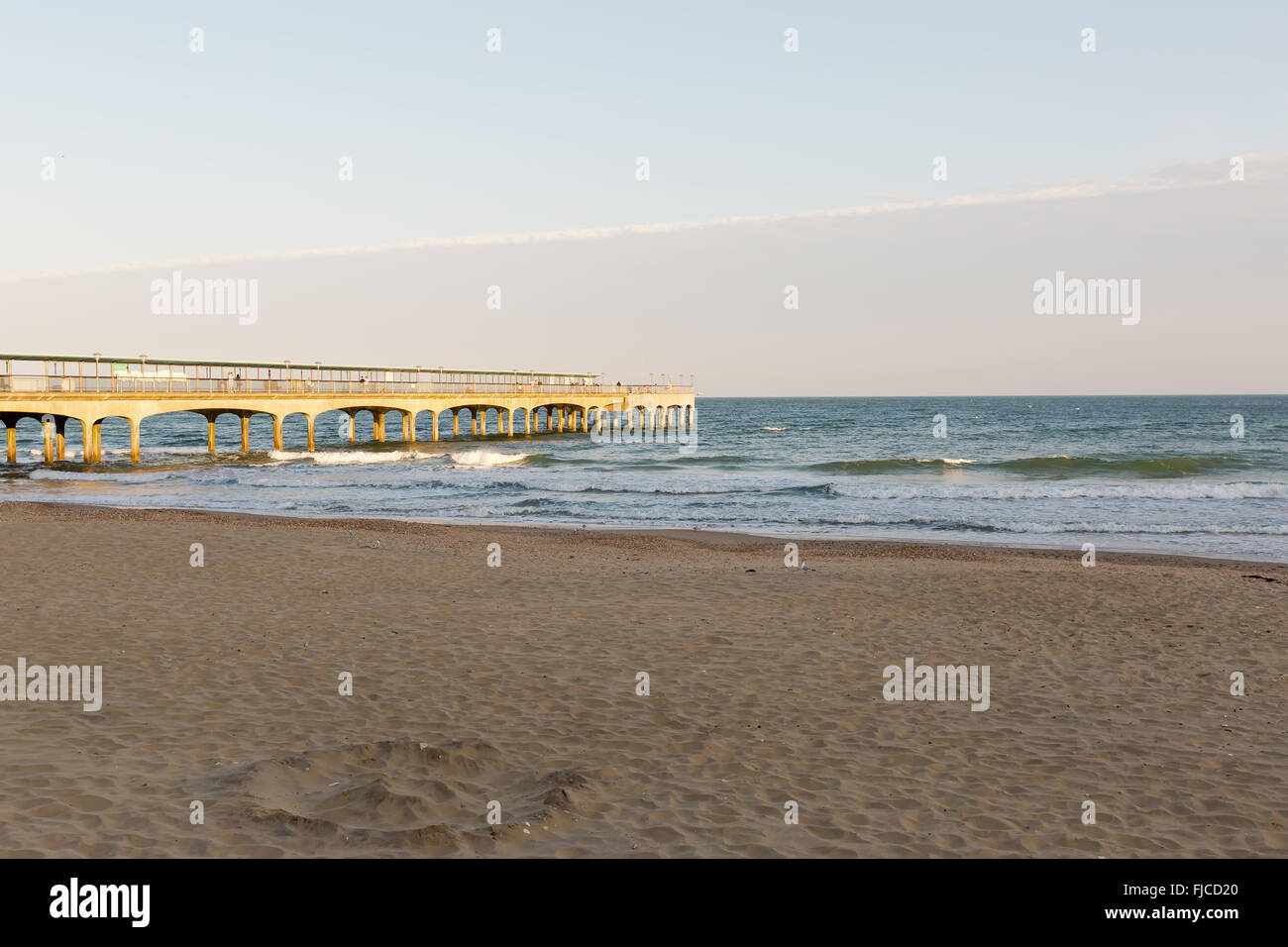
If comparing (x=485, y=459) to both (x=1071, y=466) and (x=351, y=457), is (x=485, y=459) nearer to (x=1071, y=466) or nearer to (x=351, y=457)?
(x=351, y=457)

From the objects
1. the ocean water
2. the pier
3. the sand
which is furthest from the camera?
the pier

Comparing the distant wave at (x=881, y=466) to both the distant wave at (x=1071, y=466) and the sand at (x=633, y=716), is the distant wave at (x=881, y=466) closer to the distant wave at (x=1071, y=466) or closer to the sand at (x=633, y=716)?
the distant wave at (x=1071, y=466)

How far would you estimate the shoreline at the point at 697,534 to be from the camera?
1848cm

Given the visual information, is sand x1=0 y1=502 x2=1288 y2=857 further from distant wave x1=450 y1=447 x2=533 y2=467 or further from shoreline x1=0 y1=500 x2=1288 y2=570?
distant wave x1=450 y1=447 x2=533 y2=467

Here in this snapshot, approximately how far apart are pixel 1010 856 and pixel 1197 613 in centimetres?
853

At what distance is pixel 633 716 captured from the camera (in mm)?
7777

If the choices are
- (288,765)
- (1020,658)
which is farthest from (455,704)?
(1020,658)

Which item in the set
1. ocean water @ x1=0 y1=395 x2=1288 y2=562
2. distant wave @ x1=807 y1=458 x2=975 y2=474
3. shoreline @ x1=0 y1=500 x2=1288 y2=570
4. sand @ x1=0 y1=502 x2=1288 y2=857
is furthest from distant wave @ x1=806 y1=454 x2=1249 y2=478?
sand @ x1=0 y1=502 x2=1288 y2=857

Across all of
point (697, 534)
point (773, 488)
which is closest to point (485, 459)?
point (773, 488)

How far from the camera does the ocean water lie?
78.5 feet

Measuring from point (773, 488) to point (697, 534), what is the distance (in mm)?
13653

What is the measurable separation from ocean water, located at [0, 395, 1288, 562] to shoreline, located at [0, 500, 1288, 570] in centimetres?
80

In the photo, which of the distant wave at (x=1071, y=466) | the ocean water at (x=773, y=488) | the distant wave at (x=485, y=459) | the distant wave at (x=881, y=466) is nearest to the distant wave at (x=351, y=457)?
the ocean water at (x=773, y=488)

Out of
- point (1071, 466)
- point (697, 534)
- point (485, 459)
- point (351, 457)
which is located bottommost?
point (697, 534)
